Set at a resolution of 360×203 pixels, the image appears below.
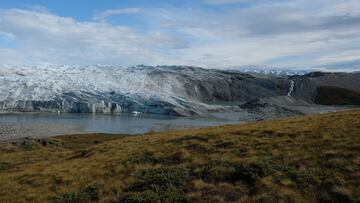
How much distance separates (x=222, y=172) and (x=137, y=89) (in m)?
108

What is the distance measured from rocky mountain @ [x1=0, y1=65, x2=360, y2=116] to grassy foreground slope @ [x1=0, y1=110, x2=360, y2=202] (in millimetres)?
77222

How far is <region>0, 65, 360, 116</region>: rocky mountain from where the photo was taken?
107 meters

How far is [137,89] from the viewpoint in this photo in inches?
4911

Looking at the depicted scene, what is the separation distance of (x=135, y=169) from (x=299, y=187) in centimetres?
718

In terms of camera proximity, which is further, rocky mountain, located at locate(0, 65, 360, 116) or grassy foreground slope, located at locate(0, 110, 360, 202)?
rocky mountain, located at locate(0, 65, 360, 116)

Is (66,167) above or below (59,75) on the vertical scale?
below

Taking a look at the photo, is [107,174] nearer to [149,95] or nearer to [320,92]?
[149,95]

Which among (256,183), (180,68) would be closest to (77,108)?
(180,68)

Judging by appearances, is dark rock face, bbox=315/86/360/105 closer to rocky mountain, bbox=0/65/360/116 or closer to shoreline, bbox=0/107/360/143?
rocky mountain, bbox=0/65/360/116

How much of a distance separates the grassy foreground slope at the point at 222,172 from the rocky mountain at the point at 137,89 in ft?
253

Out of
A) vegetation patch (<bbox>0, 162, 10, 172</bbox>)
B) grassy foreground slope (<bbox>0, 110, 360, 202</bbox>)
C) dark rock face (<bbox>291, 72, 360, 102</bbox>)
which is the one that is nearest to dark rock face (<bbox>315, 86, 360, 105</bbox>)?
dark rock face (<bbox>291, 72, 360, 102</bbox>)

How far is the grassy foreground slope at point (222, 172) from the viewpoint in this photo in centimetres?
1541

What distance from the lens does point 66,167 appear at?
75.8 ft

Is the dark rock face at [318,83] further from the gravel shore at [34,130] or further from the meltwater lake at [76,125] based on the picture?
the gravel shore at [34,130]
